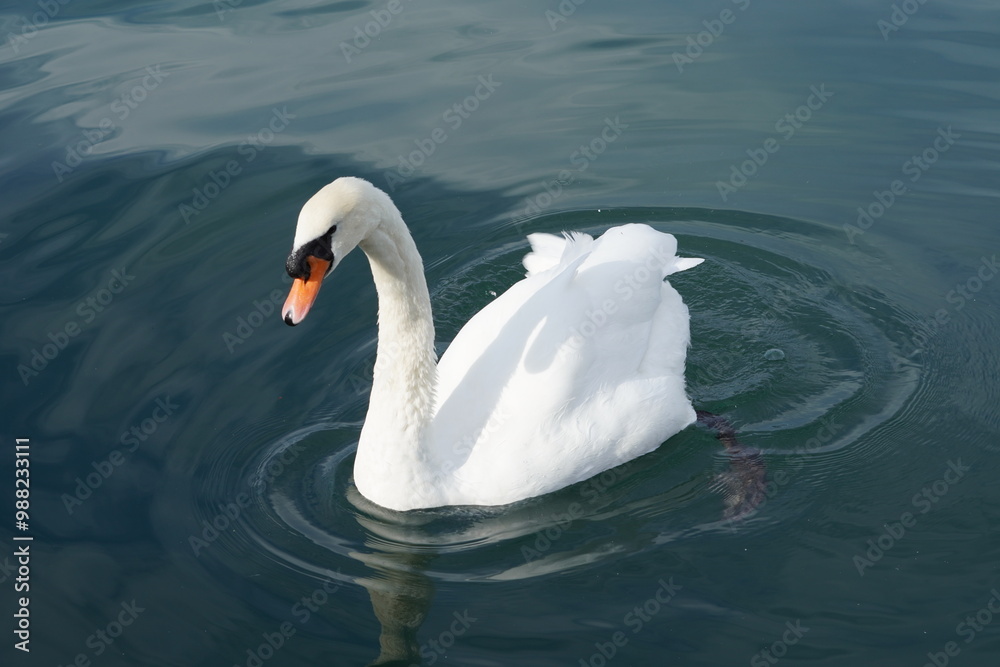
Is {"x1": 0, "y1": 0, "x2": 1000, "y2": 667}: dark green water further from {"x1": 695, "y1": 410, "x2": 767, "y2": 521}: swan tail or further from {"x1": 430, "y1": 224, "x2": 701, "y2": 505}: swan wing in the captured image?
{"x1": 430, "y1": 224, "x2": 701, "y2": 505}: swan wing

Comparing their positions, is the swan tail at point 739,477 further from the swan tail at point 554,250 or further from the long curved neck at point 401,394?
the long curved neck at point 401,394

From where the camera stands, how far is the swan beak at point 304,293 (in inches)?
211

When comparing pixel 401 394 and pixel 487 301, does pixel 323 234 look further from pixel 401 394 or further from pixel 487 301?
pixel 487 301

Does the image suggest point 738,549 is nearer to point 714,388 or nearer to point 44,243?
point 714,388

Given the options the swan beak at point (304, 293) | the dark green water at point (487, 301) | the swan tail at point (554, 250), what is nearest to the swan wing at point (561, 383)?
the swan tail at point (554, 250)

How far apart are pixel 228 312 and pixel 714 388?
393 cm

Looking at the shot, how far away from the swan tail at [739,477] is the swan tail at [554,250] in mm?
1556

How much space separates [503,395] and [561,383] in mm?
368

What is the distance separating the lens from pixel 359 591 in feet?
20.0

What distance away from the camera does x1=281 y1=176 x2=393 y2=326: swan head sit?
538cm

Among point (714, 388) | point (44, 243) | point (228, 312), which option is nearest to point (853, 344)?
point (714, 388)

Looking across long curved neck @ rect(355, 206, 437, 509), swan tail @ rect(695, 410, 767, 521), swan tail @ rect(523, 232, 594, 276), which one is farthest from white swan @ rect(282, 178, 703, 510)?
swan tail @ rect(523, 232, 594, 276)

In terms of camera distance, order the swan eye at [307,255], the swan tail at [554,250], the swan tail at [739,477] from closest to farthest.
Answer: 1. the swan eye at [307,255]
2. the swan tail at [739,477]
3. the swan tail at [554,250]

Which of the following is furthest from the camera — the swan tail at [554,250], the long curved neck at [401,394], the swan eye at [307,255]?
the swan tail at [554,250]
